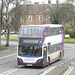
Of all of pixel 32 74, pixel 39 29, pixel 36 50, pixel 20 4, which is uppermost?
pixel 20 4

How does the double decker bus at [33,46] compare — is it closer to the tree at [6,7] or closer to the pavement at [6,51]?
the pavement at [6,51]

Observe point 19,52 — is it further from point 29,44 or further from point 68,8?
point 68,8

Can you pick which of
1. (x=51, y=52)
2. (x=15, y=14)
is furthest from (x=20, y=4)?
(x=51, y=52)

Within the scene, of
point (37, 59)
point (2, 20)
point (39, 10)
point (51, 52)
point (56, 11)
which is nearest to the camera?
point (37, 59)

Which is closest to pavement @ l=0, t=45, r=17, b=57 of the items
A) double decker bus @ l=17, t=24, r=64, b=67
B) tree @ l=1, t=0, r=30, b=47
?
tree @ l=1, t=0, r=30, b=47

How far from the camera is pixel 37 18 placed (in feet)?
303

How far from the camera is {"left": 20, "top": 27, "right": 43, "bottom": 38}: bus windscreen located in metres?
22.0

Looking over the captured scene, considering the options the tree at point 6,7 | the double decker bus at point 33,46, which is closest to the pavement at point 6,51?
the tree at point 6,7

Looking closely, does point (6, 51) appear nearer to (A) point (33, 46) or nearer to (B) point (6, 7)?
(B) point (6, 7)

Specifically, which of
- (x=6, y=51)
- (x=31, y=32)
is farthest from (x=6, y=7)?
(x=31, y=32)

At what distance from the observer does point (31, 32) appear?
22.2 meters

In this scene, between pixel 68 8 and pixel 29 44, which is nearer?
pixel 29 44

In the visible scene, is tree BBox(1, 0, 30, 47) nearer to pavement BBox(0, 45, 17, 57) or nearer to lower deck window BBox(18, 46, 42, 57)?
pavement BBox(0, 45, 17, 57)

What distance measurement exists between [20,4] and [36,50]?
23742mm
